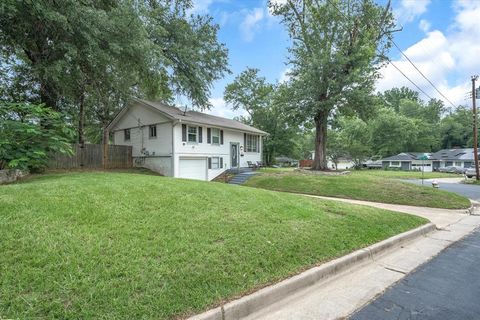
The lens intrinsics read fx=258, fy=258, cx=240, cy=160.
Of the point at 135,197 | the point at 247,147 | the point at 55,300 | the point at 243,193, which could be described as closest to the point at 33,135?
the point at 135,197

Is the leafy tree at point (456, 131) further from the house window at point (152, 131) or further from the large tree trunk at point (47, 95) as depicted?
the large tree trunk at point (47, 95)

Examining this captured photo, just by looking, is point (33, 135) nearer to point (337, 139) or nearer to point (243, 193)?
point (243, 193)

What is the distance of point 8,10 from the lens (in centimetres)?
787

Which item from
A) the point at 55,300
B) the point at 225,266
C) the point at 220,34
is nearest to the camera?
the point at 55,300

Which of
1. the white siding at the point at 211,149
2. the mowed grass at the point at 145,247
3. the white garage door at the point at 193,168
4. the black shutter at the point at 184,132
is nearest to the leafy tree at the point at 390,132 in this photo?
the white siding at the point at 211,149

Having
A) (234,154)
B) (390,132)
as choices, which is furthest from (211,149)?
(390,132)

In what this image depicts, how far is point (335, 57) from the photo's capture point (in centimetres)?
1686

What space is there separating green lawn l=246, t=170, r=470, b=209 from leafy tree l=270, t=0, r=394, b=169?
5.49m

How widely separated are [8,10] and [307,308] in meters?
11.1

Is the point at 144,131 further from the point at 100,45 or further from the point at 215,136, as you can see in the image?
the point at 100,45

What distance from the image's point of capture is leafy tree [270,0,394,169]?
16.8 meters

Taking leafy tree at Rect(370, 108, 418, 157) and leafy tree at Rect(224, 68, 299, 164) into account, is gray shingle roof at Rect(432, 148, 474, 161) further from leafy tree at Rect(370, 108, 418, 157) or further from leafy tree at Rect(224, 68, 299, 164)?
leafy tree at Rect(224, 68, 299, 164)

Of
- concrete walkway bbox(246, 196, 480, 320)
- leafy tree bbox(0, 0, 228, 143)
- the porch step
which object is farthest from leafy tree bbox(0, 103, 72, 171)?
the porch step

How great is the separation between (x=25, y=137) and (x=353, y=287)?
9.18 m
